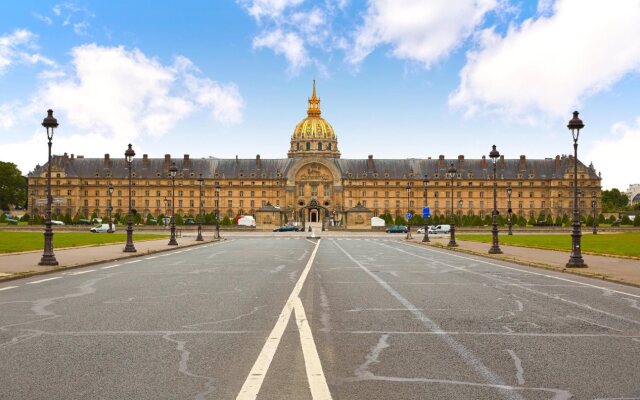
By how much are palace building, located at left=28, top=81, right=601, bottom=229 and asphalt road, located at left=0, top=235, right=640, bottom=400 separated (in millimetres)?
128680

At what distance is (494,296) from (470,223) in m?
87.6

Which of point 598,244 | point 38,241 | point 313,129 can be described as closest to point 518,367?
point 598,244

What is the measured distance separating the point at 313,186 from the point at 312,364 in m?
A: 138

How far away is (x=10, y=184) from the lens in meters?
Result: 135

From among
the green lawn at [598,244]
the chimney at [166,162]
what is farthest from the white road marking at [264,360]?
the chimney at [166,162]

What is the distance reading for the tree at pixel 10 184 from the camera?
133000 mm

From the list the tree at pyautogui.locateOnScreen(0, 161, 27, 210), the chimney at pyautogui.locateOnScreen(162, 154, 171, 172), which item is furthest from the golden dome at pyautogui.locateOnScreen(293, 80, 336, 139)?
the tree at pyautogui.locateOnScreen(0, 161, 27, 210)

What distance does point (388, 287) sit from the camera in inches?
586

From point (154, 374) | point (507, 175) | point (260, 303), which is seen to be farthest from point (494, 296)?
point (507, 175)

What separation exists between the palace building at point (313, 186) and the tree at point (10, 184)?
2810mm

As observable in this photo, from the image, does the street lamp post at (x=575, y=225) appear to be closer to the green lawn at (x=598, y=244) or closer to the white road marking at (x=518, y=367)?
the green lawn at (x=598, y=244)

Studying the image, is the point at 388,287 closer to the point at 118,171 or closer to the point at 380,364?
the point at 380,364

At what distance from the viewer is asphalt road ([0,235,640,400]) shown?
19.7 feet

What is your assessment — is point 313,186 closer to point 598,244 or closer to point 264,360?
point 598,244
